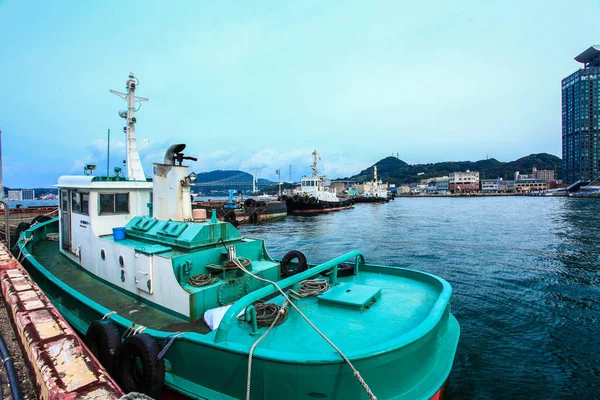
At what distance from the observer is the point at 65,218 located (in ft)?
31.5

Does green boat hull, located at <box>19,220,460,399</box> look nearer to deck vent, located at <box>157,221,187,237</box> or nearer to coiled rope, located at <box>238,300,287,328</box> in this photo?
coiled rope, located at <box>238,300,287,328</box>

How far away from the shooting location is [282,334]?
4.39 m

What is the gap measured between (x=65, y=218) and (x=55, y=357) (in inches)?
315

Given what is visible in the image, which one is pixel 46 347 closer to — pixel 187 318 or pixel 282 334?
pixel 187 318

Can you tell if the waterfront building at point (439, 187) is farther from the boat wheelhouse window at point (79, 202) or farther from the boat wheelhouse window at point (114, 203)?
the boat wheelhouse window at point (79, 202)

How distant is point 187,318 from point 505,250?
19248 mm

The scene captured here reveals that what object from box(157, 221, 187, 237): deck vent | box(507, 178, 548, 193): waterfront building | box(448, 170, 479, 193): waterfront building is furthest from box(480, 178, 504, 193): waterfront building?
box(157, 221, 187, 237): deck vent

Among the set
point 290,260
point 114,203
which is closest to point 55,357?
point 290,260

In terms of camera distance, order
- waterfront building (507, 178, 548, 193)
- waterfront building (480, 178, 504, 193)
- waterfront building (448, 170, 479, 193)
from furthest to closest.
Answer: waterfront building (448, 170, 479, 193) → waterfront building (480, 178, 504, 193) → waterfront building (507, 178, 548, 193)

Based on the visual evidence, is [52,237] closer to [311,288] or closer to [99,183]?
[99,183]

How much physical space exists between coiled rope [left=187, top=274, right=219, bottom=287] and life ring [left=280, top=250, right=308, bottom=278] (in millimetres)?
2439

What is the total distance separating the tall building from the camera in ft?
463

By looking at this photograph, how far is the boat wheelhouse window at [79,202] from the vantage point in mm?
8330

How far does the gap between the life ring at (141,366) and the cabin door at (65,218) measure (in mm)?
6484
